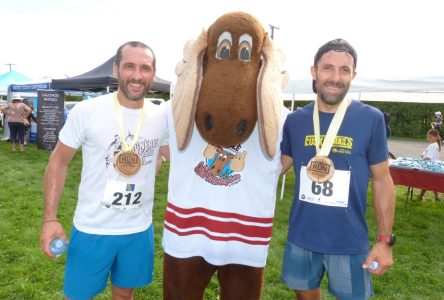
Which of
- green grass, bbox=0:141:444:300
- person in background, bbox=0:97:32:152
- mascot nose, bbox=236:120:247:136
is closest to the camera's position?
mascot nose, bbox=236:120:247:136

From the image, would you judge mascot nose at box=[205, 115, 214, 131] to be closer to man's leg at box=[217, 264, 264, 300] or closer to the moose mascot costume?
the moose mascot costume

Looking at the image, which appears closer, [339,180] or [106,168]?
[339,180]

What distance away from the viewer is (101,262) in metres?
2.15

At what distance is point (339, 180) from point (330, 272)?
513 millimetres

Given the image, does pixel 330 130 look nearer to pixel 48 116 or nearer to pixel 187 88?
pixel 187 88

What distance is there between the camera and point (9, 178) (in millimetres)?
7355

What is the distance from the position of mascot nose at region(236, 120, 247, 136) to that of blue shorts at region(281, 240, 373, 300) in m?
0.85

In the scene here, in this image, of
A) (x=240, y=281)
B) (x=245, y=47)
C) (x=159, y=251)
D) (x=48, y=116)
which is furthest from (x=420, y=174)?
(x=48, y=116)

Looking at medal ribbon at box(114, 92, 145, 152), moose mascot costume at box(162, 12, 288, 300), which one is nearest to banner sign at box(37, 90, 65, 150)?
medal ribbon at box(114, 92, 145, 152)

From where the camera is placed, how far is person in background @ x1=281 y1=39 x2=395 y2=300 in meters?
2.01

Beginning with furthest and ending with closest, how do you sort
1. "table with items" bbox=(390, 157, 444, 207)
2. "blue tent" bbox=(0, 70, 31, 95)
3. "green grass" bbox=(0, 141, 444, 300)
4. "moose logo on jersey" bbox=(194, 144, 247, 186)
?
"blue tent" bbox=(0, 70, 31, 95)
"table with items" bbox=(390, 157, 444, 207)
"green grass" bbox=(0, 141, 444, 300)
"moose logo on jersey" bbox=(194, 144, 247, 186)

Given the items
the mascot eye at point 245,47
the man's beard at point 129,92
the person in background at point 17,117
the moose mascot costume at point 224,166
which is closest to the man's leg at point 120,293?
the moose mascot costume at point 224,166

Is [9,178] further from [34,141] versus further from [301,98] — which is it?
[301,98]

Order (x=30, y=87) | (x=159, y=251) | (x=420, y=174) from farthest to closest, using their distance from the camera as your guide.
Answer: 1. (x=30, y=87)
2. (x=420, y=174)
3. (x=159, y=251)
